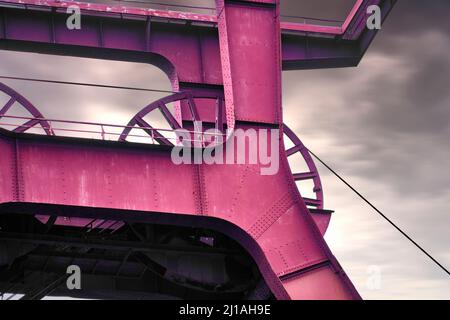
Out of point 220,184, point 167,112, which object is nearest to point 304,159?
point 167,112

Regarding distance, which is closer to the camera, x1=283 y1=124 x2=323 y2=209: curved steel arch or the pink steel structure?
the pink steel structure

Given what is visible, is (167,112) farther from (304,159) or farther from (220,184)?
(304,159)

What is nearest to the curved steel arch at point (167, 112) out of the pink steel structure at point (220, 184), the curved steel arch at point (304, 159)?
the pink steel structure at point (220, 184)

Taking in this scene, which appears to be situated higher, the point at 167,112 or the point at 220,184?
the point at 167,112

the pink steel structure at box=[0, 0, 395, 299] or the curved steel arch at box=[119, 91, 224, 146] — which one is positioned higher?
the curved steel arch at box=[119, 91, 224, 146]

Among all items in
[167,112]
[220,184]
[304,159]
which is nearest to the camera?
[220,184]

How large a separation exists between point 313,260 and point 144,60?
31.5ft

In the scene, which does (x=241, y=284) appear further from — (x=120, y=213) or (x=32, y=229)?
(x=32, y=229)

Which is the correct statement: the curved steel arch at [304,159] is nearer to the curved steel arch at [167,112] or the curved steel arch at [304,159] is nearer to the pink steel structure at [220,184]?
the pink steel structure at [220,184]

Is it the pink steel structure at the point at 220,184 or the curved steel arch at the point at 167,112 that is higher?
the curved steel arch at the point at 167,112

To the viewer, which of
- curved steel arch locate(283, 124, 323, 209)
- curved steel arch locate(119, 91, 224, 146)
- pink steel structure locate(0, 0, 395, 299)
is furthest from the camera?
curved steel arch locate(283, 124, 323, 209)

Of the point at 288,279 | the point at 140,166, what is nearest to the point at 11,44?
the point at 140,166

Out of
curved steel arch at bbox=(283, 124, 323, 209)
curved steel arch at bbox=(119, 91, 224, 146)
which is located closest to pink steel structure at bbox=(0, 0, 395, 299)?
curved steel arch at bbox=(119, 91, 224, 146)

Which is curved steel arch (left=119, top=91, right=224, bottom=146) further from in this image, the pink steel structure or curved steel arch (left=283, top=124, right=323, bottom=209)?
curved steel arch (left=283, top=124, right=323, bottom=209)
